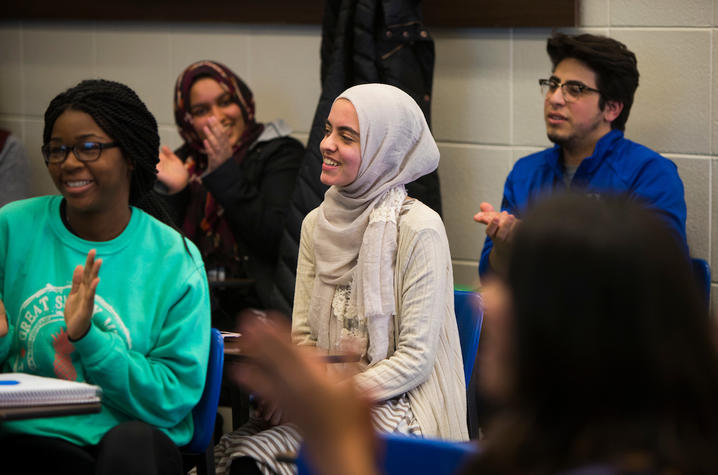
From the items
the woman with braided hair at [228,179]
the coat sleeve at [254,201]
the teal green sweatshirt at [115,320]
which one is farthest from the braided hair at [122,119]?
the coat sleeve at [254,201]

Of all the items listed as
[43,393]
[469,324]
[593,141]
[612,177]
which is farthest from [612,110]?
[43,393]

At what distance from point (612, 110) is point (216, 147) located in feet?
4.36

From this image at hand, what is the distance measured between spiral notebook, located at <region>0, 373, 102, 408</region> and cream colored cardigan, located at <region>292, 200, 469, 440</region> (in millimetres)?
618

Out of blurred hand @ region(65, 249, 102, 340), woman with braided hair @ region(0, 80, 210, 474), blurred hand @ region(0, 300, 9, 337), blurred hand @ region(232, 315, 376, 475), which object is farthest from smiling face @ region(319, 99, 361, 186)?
blurred hand @ region(232, 315, 376, 475)

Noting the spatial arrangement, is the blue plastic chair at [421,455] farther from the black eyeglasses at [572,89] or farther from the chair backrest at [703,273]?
the black eyeglasses at [572,89]

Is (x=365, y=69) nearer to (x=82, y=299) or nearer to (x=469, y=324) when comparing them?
(x=469, y=324)

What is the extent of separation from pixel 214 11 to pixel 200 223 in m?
0.98

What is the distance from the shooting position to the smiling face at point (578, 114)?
3.05 metres

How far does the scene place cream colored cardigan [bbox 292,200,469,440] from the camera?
6.87 feet

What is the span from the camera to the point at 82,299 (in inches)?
70.3

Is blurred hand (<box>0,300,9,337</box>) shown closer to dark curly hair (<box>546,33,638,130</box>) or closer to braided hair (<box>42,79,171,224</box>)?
braided hair (<box>42,79,171,224</box>)

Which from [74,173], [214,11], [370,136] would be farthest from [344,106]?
[214,11]

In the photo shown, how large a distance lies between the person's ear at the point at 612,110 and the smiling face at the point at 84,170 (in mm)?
1647

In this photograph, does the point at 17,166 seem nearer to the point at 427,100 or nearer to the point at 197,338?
the point at 427,100
